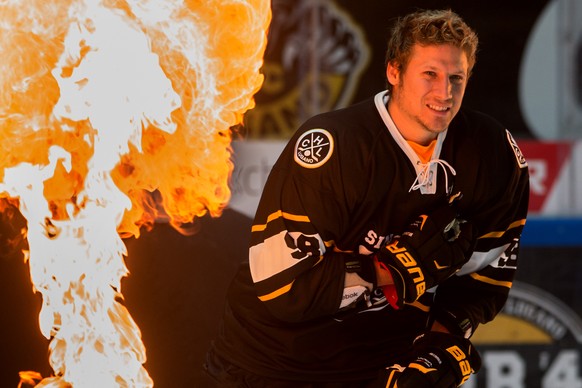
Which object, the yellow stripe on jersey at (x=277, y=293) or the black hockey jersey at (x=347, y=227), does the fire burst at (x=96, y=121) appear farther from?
the yellow stripe on jersey at (x=277, y=293)

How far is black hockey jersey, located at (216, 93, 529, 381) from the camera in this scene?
3271 mm

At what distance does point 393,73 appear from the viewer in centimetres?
340

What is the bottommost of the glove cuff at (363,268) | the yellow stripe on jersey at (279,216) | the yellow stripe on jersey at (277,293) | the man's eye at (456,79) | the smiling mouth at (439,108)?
the yellow stripe on jersey at (277,293)

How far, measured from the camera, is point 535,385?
5.71 meters

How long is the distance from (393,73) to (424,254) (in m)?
0.58

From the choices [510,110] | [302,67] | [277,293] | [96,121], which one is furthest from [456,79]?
[510,110]

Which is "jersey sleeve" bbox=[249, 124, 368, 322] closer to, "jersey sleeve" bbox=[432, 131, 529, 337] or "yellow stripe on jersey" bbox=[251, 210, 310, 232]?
"yellow stripe on jersey" bbox=[251, 210, 310, 232]

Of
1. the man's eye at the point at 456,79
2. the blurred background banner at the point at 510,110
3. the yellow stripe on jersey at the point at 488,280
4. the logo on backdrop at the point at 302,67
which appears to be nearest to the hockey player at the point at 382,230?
the man's eye at the point at 456,79

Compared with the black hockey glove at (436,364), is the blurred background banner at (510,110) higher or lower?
higher

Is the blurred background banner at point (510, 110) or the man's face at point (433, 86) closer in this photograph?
the man's face at point (433, 86)

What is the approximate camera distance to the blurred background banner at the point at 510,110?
571 centimetres

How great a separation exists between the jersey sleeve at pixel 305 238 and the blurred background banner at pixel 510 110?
115cm

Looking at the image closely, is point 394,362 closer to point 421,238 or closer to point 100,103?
point 421,238

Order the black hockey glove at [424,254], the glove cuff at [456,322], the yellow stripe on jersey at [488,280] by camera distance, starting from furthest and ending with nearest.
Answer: the yellow stripe on jersey at [488,280] < the glove cuff at [456,322] < the black hockey glove at [424,254]
